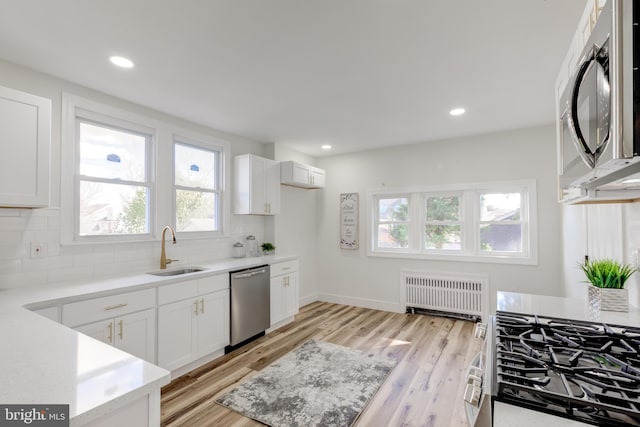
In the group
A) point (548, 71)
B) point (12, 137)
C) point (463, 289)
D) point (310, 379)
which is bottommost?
point (310, 379)

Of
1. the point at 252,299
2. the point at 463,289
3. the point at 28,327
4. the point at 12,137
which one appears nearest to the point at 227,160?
the point at 252,299

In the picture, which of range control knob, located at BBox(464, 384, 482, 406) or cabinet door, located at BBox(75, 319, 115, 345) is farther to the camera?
cabinet door, located at BBox(75, 319, 115, 345)

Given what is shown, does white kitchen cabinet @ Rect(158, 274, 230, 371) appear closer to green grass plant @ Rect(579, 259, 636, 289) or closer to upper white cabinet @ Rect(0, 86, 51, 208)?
upper white cabinet @ Rect(0, 86, 51, 208)

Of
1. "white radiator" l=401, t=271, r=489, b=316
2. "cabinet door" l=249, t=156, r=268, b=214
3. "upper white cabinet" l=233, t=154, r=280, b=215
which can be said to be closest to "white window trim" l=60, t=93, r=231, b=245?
"upper white cabinet" l=233, t=154, r=280, b=215

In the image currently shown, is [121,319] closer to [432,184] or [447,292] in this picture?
[447,292]

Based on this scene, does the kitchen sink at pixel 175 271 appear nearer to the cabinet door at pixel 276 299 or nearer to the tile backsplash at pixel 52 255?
the tile backsplash at pixel 52 255

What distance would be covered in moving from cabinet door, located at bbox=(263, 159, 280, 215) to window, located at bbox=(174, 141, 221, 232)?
650 mm

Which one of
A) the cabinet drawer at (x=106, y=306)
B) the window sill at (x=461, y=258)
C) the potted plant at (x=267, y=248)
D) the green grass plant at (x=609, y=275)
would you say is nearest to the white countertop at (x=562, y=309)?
the green grass plant at (x=609, y=275)

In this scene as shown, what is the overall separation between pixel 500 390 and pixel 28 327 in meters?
1.92

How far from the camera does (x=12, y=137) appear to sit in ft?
6.48

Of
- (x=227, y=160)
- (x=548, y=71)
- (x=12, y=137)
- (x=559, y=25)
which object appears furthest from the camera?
(x=227, y=160)

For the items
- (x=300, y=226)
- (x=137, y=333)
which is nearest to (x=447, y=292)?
(x=300, y=226)

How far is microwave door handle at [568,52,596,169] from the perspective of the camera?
3.07 feet

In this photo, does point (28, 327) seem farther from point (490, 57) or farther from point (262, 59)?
point (490, 57)
